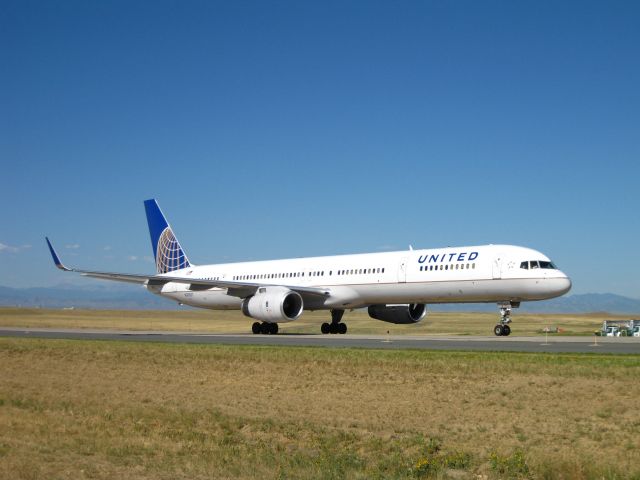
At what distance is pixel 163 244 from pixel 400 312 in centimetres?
1891

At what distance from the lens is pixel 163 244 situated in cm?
5244

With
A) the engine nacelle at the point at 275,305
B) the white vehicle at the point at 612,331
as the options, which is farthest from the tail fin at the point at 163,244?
the white vehicle at the point at 612,331

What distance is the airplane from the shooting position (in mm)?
33562

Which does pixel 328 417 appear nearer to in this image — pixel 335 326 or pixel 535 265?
pixel 535 265

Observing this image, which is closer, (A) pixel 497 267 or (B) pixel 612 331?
(A) pixel 497 267

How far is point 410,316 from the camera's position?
136 feet

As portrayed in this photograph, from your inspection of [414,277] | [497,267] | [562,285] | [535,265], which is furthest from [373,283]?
[562,285]

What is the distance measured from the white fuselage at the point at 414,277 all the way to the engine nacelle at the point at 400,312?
1.45m

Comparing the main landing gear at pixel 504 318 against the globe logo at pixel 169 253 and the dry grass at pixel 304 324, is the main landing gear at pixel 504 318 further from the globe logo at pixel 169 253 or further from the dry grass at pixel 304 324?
the globe logo at pixel 169 253

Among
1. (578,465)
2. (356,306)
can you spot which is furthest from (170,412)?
(356,306)

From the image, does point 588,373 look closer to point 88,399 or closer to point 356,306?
point 88,399

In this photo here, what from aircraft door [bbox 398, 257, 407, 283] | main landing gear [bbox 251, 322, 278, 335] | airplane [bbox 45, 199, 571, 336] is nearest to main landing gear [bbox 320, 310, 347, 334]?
airplane [bbox 45, 199, 571, 336]

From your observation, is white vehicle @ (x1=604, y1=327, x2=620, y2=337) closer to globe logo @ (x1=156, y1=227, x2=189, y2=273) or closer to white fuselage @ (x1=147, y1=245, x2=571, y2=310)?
white fuselage @ (x1=147, y1=245, x2=571, y2=310)

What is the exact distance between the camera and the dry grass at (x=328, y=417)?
1133 centimetres
